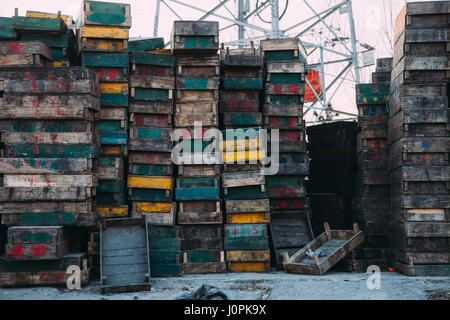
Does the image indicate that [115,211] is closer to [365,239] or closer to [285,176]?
[285,176]

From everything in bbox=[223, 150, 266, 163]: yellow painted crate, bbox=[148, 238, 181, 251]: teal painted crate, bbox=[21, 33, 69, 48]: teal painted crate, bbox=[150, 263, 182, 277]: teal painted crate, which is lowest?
bbox=[150, 263, 182, 277]: teal painted crate

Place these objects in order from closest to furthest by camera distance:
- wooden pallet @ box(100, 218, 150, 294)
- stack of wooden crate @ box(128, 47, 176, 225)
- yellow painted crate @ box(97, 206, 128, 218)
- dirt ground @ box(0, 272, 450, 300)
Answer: dirt ground @ box(0, 272, 450, 300) < wooden pallet @ box(100, 218, 150, 294) < yellow painted crate @ box(97, 206, 128, 218) < stack of wooden crate @ box(128, 47, 176, 225)

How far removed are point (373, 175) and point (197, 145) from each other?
340 centimetres

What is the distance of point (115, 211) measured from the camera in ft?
28.1

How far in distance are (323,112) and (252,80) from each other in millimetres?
15105

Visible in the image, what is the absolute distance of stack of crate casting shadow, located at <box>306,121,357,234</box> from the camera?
10336 mm

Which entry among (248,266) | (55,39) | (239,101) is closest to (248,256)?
(248,266)

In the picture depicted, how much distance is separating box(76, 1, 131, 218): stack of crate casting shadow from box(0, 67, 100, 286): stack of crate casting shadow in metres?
0.65

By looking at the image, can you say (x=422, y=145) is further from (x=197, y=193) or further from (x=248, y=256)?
(x=197, y=193)

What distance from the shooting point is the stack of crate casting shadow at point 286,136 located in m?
9.63

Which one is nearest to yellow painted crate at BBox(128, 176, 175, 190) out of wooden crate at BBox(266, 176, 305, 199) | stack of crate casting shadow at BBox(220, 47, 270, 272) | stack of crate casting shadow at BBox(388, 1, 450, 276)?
stack of crate casting shadow at BBox(220, 47, 270, 272)

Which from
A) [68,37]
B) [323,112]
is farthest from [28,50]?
[323,112]

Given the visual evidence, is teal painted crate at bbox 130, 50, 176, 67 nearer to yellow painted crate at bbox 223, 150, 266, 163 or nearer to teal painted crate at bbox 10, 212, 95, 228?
yellow painted crate at bbox 223, 150, 266, 163

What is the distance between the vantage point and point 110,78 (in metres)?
8.98
